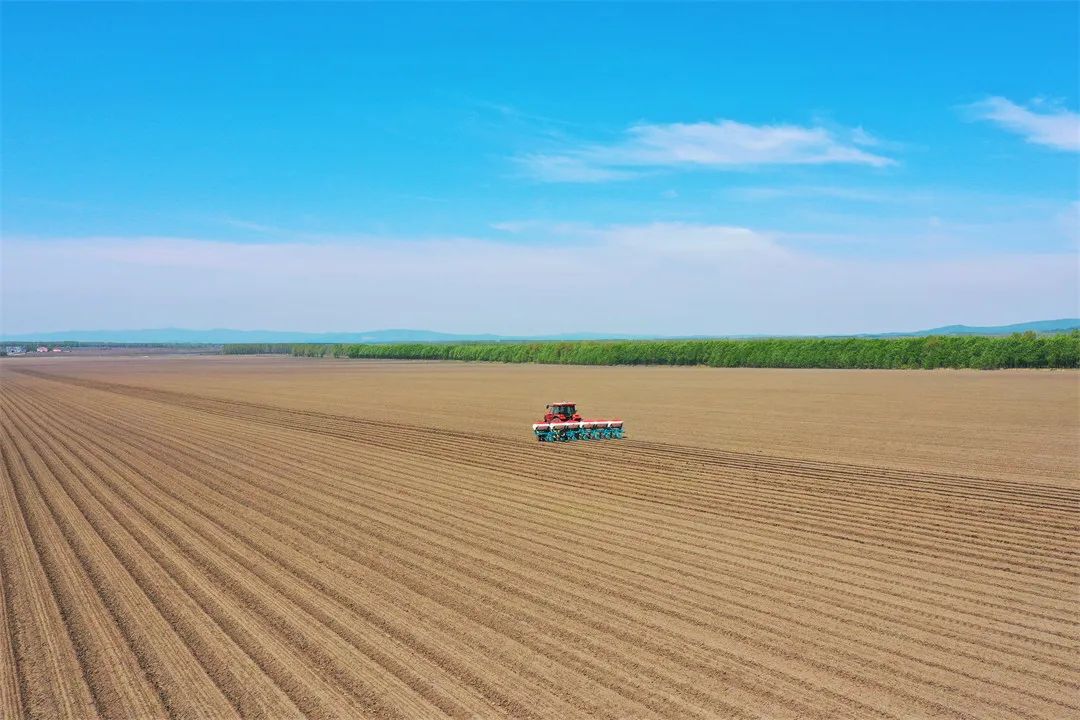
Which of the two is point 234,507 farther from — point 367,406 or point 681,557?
point 367,406

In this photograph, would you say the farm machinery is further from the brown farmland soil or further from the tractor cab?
the brown farmland soil

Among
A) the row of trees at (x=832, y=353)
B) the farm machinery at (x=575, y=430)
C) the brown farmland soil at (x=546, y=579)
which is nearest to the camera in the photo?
the brown farmland soil at (x=546, y=579)

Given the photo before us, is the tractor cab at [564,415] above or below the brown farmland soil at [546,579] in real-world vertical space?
above

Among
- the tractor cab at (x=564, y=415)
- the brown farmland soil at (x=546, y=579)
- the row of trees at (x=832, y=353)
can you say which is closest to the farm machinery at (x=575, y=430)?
the tractor cab at (x=564, y=415)

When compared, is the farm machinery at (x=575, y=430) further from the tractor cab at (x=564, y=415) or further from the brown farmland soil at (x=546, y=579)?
the brown farmland soil at (x=546, y=579)

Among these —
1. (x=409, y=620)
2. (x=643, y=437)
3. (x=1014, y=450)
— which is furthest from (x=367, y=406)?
(x=409, y=620)

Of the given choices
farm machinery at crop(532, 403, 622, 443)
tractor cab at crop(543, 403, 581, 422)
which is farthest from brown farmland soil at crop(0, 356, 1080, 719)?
tractor cab at crop(543, 403, 581, 422)

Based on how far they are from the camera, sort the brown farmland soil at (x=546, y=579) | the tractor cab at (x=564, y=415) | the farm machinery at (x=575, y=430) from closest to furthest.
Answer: the brown farmland soil at (x=546, y=579) → the farm machinery at (x=575, y=430) → the tractor cab at (x=564, y=415)
